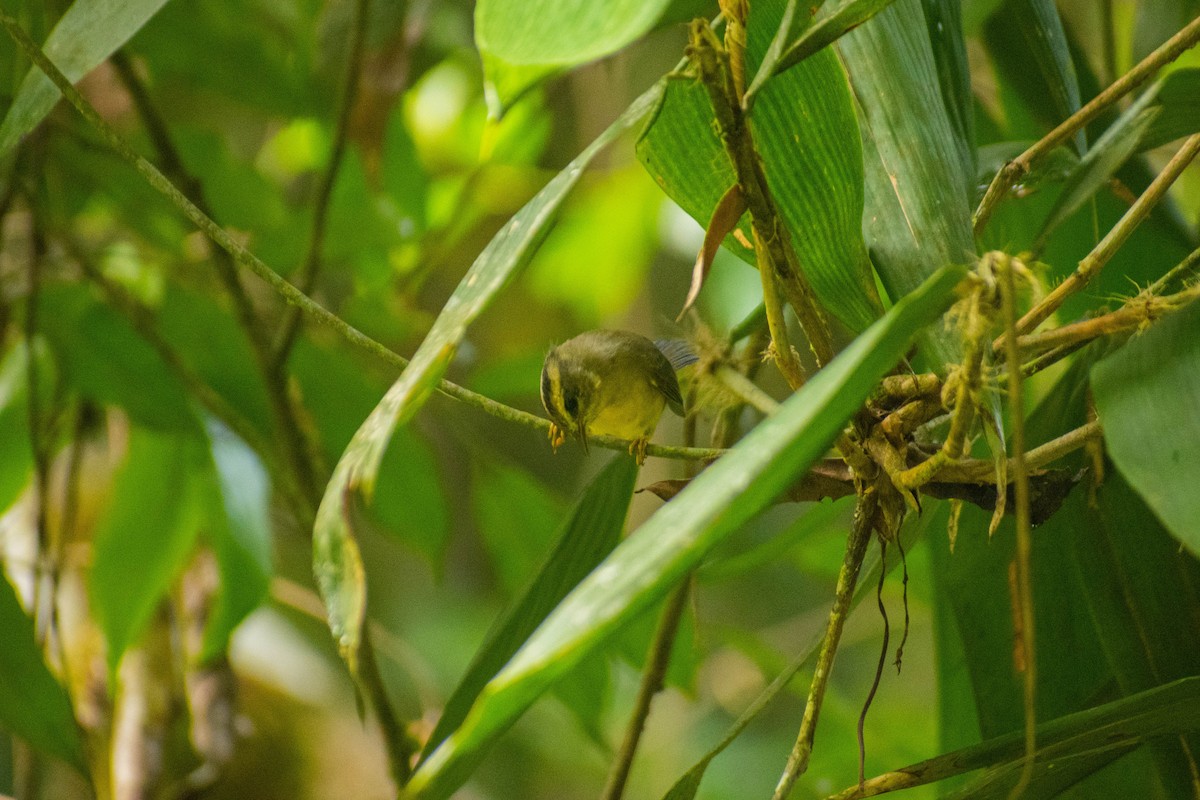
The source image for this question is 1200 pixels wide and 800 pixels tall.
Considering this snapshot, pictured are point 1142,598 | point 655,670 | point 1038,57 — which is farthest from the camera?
point 655,670

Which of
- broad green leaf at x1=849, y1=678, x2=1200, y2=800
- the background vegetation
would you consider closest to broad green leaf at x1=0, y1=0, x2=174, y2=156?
the background vegetation

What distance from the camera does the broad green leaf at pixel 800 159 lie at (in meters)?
0.59

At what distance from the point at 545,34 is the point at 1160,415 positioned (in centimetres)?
33

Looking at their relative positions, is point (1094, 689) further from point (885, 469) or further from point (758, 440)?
point (758, 440)

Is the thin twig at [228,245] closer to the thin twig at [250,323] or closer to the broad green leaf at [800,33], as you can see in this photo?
the broad green leaf at [800,33]

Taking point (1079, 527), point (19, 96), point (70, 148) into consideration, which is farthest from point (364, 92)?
point (1079, 527)

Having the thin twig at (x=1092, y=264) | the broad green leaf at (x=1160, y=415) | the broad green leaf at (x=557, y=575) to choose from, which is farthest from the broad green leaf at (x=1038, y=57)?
the broad green leaf at (x=557, y=575)

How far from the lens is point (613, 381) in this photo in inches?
57.1

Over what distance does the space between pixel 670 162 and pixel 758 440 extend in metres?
0.28

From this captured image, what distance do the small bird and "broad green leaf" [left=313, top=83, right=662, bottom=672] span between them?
2.91ft

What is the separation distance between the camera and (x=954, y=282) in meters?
0.43

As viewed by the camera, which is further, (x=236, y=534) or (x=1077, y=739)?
(x=236, y=534)

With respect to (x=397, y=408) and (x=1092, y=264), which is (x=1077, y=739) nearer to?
(x=1092, y=264)

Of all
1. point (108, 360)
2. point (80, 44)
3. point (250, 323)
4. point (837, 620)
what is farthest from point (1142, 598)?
point (108, 360)
